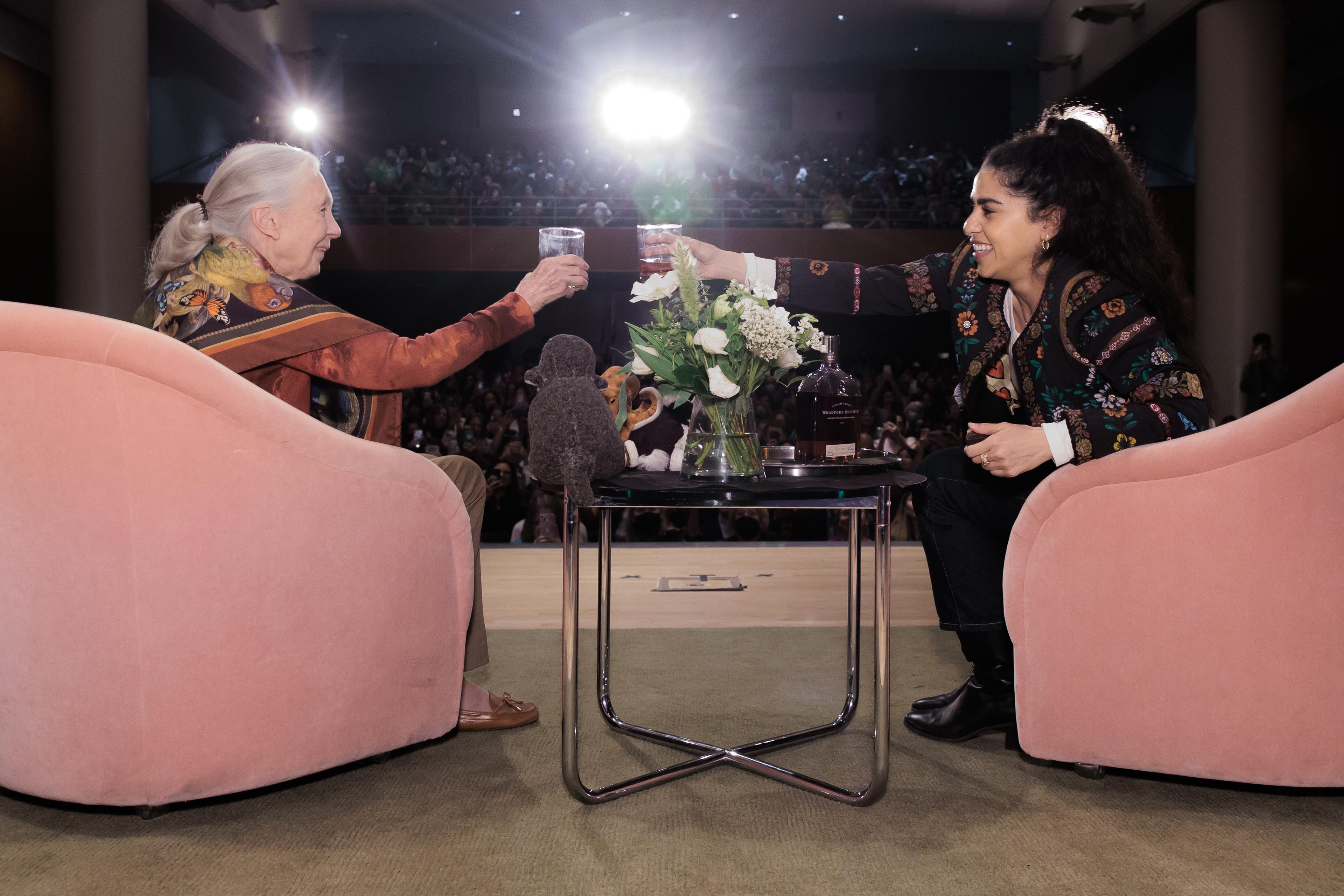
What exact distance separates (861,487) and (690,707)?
2.63ft

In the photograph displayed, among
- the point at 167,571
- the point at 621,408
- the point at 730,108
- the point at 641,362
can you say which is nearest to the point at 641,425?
the point at 621,408

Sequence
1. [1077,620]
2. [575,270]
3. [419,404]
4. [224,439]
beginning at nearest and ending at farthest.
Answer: [224,439] < [1077,620] < [575,270] < [419,404]

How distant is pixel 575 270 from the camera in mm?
1953

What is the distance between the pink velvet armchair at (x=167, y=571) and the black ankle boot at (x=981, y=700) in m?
1.02

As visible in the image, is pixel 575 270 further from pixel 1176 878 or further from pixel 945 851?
pixel 1176 878

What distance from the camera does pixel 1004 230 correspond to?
1807 mm

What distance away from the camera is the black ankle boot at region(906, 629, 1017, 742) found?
5.99 ft

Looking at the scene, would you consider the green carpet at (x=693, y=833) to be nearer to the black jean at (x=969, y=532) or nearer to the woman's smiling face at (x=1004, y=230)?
the black jean at (x=969, y=532)

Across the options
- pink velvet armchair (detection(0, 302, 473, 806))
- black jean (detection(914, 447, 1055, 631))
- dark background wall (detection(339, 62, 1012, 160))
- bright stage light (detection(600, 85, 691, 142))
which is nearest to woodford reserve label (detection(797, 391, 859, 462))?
black jean (detection(914, 447, 1055, 631))

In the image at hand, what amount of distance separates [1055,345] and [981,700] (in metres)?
0.65

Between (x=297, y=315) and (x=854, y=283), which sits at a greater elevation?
(x=854, y=283)

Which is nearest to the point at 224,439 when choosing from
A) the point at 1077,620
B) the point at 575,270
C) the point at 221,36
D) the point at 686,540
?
the point at 575,270

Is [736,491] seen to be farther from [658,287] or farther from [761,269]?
[761,269]

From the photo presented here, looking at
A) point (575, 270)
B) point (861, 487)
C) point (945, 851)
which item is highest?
point (575, 270)
